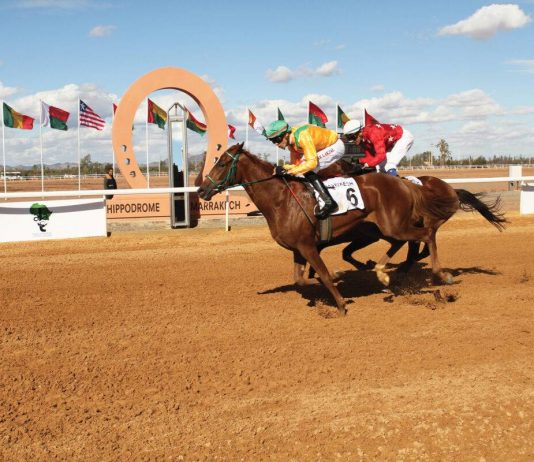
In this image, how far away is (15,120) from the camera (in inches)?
772

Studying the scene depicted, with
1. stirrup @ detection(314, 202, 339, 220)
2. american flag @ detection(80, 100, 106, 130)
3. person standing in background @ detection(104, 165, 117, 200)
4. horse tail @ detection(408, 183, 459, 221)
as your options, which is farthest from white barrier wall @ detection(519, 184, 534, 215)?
american flag @ detection(80, 100, 106, 130)

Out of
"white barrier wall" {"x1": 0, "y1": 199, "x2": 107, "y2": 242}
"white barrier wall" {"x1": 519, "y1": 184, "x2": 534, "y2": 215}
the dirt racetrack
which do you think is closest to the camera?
the dirt racetrack

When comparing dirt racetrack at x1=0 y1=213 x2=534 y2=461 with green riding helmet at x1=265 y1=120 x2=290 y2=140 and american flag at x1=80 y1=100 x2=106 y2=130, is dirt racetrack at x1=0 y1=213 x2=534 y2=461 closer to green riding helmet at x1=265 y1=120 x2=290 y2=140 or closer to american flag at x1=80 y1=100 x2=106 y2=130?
green riding helmet at x1=265 y1=120 x2=290 y2=140

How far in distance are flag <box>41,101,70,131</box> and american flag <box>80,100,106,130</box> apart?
0.95 meters

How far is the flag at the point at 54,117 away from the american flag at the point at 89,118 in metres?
0.95

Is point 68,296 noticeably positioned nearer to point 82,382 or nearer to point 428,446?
point 82,382

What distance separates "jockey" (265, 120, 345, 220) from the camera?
6.16 metres

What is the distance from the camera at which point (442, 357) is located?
4676mm

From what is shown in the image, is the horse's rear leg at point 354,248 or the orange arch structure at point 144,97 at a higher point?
the orange arch structure at point 144,97

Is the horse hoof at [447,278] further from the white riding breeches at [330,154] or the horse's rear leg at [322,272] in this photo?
the white riding breeches at [330,154]

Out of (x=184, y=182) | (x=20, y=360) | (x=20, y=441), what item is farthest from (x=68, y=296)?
(x=184, y=182)

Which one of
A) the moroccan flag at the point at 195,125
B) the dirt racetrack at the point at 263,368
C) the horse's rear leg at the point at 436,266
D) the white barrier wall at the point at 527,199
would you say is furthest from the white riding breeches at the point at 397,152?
the moroccan flag at the point at 195,125

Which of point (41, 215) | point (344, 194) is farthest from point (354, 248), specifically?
point (41, 215)

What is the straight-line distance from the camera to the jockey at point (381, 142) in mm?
7157
